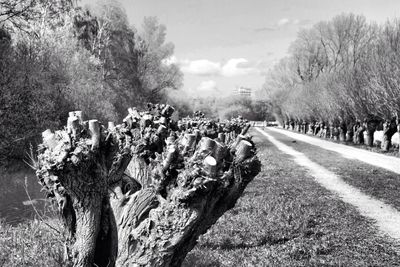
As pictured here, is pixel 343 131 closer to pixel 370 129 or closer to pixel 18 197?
pixel 370 129

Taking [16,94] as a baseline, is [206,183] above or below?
below

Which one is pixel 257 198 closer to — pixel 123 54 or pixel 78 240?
pixel 78 240

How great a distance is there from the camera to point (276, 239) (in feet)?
32.4

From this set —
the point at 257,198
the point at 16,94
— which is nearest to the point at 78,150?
the point at 257,198

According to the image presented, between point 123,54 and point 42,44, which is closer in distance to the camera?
point 42,44

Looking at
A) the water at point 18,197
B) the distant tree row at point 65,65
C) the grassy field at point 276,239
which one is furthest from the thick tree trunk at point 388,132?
the water at point 18,197

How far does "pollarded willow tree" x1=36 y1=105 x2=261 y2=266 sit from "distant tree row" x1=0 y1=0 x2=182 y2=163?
1547 centimetres

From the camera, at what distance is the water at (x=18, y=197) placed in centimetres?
1445

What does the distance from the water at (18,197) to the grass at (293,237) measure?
6.83 meters

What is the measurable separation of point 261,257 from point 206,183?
4.28 m

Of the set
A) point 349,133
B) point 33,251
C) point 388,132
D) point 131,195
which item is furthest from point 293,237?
point 349,133

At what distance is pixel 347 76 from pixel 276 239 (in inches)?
1582

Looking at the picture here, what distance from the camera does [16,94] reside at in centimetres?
2039

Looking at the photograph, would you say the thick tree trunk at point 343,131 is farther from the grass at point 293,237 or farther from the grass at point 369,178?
the grass at point 293,237
